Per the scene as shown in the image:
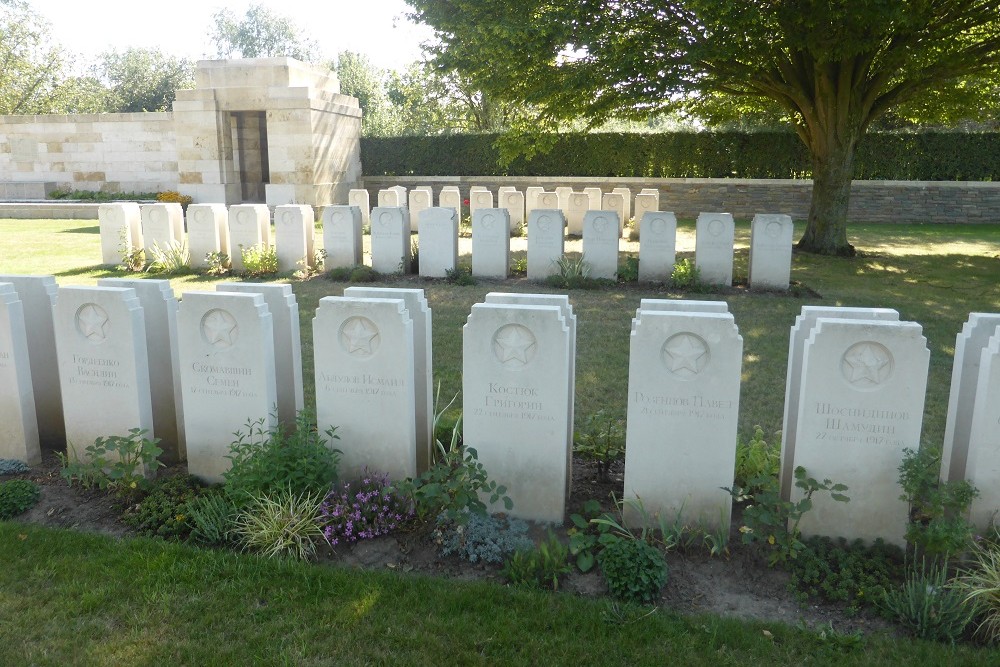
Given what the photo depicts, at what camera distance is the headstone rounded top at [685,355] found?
4199 mm

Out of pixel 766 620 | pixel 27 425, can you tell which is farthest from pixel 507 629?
pixel 27 425

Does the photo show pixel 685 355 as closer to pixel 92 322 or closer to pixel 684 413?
pixel 684 413

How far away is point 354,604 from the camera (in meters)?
3.70

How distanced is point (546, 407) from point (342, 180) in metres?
21.6

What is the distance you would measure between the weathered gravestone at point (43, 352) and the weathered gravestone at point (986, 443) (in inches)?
232

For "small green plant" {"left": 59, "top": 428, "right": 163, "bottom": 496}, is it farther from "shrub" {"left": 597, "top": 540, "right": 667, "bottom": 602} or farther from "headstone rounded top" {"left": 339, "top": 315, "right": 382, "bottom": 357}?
"shrub" {"left": 597, "top": 540, "right": 667, "bottom": 602}

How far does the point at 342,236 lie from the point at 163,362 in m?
8.17

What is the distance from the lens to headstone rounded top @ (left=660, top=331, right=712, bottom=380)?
4199 millimetres

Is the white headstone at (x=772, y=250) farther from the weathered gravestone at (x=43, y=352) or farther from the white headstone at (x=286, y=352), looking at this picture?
the weathered gravestone at (x=43, y=352)

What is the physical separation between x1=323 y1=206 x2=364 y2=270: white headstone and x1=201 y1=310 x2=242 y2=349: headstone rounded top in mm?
8686

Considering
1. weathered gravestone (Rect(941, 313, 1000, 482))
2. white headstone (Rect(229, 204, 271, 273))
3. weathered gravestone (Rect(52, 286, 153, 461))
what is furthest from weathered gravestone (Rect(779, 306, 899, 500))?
white headstone (Rect(229, 204, 271, 273))

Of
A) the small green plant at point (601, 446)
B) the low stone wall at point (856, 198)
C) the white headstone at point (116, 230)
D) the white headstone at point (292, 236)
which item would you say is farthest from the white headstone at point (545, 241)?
the low stone wall at point (856, 198)

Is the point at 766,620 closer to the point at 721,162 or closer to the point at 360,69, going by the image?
the point at 721,162

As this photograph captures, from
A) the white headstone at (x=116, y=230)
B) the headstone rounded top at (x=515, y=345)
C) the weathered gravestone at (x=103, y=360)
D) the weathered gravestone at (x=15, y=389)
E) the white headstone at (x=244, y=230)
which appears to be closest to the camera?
the headstone rounded top at (x=515, y=345)
